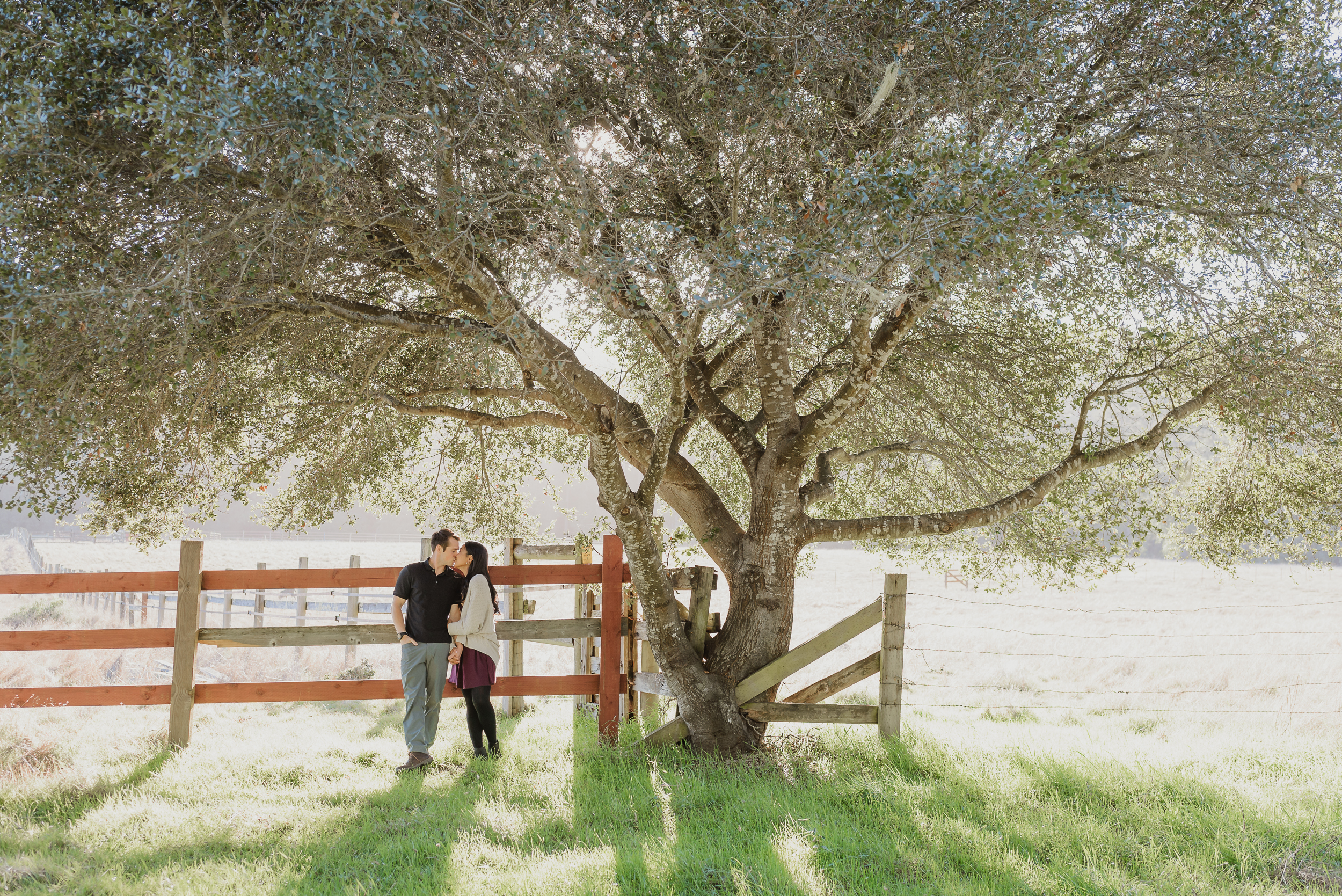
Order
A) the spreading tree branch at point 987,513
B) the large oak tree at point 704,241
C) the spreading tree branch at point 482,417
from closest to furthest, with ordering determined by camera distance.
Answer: the large oak tree at point 704,241
the spreading tree branch at point 987,513
the spreading tree branch at point 482,417

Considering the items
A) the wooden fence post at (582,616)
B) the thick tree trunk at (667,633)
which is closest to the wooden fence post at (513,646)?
the wooden fence post at (582,616)

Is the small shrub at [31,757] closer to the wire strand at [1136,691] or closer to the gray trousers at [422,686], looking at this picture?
the gray trousers at [422,686]

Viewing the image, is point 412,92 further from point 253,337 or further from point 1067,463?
point 1067,463

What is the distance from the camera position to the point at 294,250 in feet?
18.4

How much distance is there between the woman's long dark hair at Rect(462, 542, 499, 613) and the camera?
680cm

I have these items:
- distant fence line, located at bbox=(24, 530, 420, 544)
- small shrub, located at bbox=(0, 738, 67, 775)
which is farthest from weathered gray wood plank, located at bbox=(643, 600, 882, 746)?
distant fence line, located at bbox=(24, 530, 420, 544)

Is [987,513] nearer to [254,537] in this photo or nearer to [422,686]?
Result: [422,686]

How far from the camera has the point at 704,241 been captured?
5656mm

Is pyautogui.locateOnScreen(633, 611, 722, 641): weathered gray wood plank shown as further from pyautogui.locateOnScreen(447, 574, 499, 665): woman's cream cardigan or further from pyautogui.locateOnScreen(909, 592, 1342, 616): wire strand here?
pyautogui.locateOnScreen(909, 592, 1342, 616): wire strand

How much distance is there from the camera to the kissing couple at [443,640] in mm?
6660

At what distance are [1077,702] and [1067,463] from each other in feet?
27.0

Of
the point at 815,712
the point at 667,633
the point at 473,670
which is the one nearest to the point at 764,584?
the point at 667,633

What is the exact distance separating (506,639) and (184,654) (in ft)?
8.63

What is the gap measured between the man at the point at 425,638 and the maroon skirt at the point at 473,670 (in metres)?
0.14
